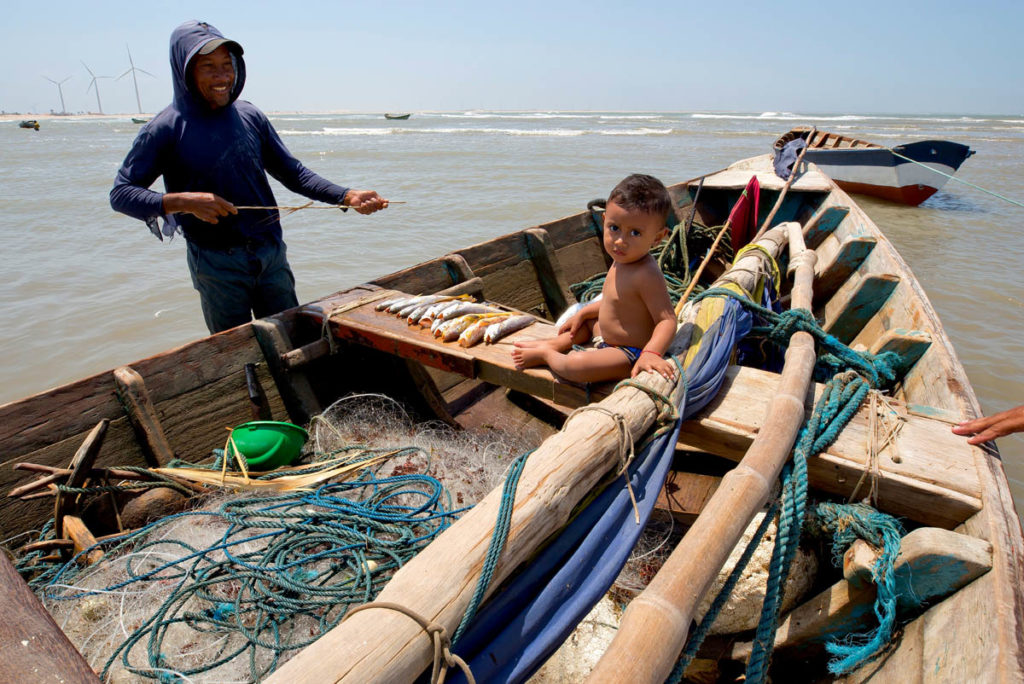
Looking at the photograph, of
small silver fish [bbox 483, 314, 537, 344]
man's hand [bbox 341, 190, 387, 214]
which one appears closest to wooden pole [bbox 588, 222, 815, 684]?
small silver fish [bbox 483, 314, 537, 344]

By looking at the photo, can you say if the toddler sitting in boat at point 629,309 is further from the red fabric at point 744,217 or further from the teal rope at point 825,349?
the red fabric at point 744,217

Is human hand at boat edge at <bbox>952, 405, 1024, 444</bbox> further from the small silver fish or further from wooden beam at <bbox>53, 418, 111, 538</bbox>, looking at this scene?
wooden beam at <bbox>53, 418, 111, 538</bbox>

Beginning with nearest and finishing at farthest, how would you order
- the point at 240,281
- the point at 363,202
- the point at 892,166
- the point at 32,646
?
the point at 32,646 → the point at 240,281 → the point at 363,202 → the point at 892,166

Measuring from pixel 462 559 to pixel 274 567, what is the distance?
127 centimetres

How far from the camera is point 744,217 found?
5.85 m

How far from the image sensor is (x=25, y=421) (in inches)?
99.4

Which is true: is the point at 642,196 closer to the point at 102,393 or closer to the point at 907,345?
the point at 907,345

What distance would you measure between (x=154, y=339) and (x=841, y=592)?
23.8 ft

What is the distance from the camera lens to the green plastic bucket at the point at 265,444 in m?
2.90

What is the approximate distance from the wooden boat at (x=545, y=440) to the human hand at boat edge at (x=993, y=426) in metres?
0.06

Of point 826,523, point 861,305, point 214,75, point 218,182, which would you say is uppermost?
point 214,75

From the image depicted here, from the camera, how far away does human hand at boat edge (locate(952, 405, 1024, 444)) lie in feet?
6.46

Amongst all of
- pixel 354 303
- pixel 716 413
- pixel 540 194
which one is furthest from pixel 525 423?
pixel 540 194

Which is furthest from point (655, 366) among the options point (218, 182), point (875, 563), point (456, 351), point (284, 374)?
point (218, 182)
